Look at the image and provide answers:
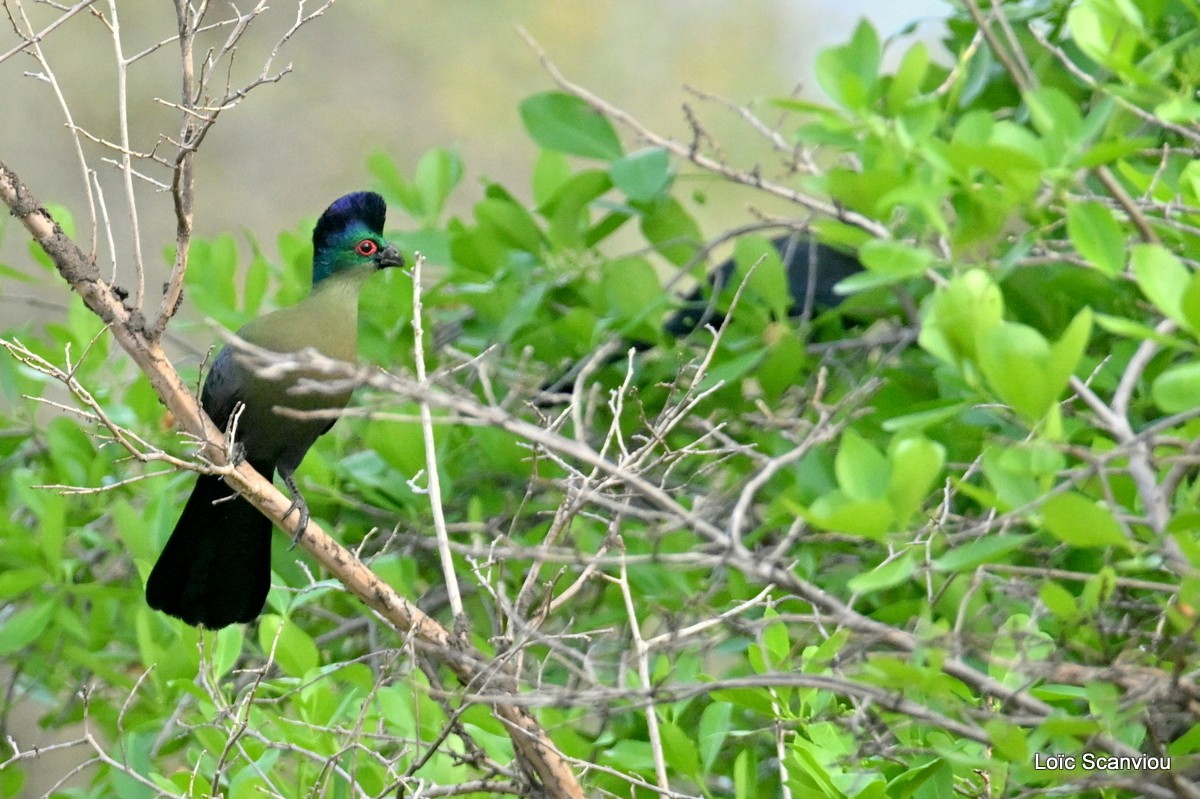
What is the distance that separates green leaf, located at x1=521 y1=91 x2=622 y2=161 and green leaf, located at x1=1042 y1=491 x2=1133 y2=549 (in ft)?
5.57

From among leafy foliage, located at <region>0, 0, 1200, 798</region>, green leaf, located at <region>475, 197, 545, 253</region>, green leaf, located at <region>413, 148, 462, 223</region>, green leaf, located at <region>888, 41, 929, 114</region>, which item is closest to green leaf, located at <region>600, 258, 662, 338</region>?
leafy foliage, located at <region>0, 0, 1200, 798</region>

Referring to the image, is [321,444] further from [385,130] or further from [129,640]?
[385,130]

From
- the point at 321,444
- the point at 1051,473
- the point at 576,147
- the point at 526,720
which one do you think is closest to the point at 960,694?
the point at 1051,473

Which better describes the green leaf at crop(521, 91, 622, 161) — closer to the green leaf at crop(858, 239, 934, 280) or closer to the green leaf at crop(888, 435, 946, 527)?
the green leaf at crop(858, 239, 934, 280)

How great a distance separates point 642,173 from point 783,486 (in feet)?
2.20

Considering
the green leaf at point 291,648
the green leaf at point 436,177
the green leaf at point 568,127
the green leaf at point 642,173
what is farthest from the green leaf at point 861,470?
the green leaf at point 436,177

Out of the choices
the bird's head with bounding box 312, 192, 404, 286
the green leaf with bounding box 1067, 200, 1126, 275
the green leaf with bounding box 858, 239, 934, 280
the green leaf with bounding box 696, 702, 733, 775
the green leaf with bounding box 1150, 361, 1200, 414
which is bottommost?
the green leaf with bounding box 696, 702, 733, 775

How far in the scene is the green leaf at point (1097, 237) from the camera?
1.24 m

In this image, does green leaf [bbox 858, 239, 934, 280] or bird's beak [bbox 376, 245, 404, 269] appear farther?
bird's beak [bbox 376, 245, 404, 269]

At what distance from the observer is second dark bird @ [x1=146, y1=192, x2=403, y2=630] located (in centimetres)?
250

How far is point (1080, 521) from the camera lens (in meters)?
1.04

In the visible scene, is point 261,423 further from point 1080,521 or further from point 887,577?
point 1080,521

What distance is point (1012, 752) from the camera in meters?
1.15

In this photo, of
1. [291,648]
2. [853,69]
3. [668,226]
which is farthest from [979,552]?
[668,226]
